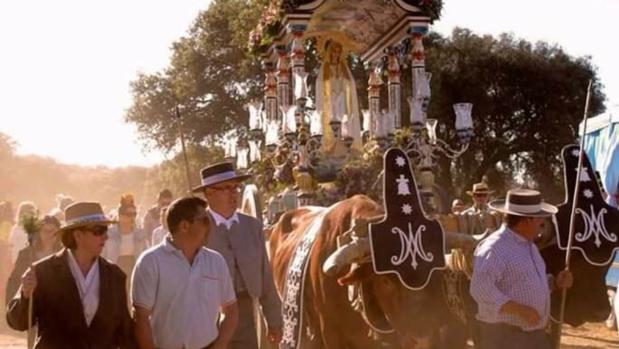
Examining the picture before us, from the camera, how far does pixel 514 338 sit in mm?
5770

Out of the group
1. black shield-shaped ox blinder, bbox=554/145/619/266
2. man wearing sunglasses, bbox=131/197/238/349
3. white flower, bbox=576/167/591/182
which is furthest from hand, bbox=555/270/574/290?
man wearing sunglasses, bbox=131/197/238/349

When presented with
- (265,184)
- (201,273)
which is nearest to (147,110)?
(265,184)

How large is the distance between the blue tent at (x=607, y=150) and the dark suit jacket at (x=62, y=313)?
23.3 ft

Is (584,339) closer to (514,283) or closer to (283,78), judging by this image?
(283,78)

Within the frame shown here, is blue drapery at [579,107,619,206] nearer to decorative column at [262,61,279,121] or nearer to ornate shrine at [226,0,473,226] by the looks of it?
ornate shrine at [226,0,473,226]

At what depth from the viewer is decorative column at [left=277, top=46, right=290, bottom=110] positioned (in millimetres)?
14695

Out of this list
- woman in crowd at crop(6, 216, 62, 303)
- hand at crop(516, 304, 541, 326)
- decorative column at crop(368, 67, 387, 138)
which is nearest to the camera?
hand at crop(516, 304, 541, 326)

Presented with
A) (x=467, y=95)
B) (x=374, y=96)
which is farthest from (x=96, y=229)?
(x=467, y=95)

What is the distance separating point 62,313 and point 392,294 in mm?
2540

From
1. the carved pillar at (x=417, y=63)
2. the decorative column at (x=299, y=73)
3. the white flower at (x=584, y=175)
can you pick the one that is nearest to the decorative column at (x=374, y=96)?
the carved pillar at (x=417, y=63)

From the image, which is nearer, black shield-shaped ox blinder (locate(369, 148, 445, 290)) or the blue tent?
black shield-shaped ox blinder (locate(369, 148, 445, 290))

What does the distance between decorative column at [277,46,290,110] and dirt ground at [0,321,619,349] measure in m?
A: 5.33

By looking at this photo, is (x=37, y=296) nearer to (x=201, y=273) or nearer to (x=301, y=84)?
(x=201, y=273)

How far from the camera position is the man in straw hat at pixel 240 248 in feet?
20.1
